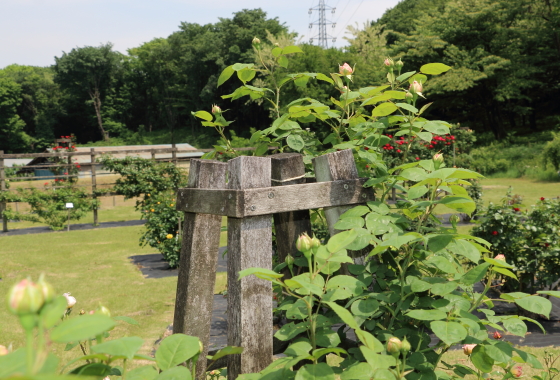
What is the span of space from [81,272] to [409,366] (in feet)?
24.6

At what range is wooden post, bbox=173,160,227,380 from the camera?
1739 mm

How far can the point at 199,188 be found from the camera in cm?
173

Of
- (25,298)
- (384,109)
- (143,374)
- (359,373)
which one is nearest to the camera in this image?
(25,298)

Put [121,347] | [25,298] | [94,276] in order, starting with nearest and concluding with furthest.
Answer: [25,298], [121,347], [94,276]

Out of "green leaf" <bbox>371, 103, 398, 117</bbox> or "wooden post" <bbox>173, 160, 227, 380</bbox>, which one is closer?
"green leaf" <bbox>371, 103, 398, 117</bbox>

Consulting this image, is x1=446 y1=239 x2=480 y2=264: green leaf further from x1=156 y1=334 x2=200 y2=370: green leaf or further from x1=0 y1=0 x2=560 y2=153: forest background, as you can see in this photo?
x1=0 y1=0 x2=560 y2=153: forest background

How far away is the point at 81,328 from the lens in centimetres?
46

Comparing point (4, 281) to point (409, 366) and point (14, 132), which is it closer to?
point (409, 366)

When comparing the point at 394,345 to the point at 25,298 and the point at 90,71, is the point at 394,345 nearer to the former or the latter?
the point at 25,298

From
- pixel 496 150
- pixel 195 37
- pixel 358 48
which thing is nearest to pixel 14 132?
pixel 195 37

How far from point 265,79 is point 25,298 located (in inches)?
382

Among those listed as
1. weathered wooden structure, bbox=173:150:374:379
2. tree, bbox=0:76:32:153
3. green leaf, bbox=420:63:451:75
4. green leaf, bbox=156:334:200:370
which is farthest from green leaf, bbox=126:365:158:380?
tree, bbox=0:76:32:153

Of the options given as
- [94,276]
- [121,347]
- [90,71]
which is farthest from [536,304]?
[90,71]

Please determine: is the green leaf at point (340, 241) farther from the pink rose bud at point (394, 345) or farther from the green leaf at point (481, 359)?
the green leaf at point (481, 359)
